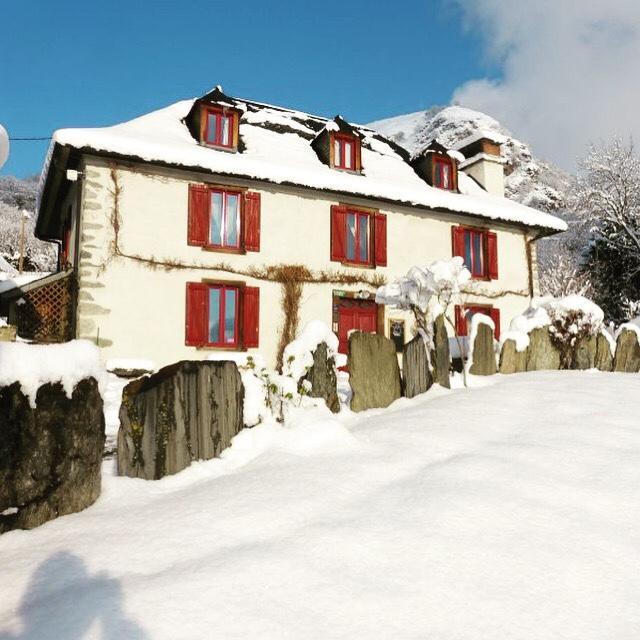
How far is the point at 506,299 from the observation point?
1502cm

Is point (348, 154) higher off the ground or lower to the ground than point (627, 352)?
higher

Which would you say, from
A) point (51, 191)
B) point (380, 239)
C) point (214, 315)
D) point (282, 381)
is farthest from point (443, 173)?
point (282, 381)

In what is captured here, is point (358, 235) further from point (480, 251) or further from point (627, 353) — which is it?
point (627, 353)

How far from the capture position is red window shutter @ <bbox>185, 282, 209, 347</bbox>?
442 inches

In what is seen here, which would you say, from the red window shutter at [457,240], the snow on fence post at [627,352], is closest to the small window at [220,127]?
the red window shutter at [457,240]

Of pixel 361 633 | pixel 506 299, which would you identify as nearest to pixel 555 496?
pixel 361 633

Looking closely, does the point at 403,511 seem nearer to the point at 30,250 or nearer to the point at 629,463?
the point at 629,463

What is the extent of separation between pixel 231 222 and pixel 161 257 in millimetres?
1707

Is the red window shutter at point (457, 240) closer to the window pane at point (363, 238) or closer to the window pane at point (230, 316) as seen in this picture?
the window pane at point (363, 238)

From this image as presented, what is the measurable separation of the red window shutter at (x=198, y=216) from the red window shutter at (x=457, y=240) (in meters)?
6.27

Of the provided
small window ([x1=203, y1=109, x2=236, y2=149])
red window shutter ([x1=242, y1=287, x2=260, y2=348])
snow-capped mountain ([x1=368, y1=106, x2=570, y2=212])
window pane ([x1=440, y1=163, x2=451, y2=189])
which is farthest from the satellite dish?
snow-capped mountain ([x1=368, y1=106, x2=570, y2=212])

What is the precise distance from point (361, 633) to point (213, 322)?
33.0 feet

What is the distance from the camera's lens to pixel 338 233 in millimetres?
12945

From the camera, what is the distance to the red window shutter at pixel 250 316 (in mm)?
11773
